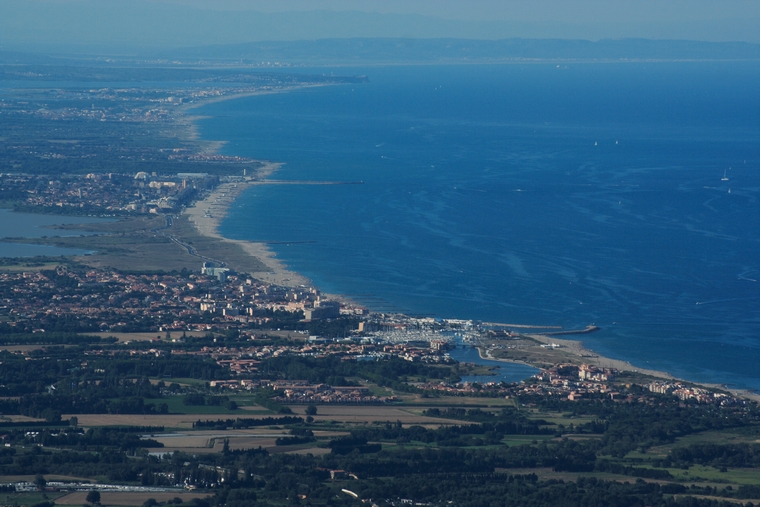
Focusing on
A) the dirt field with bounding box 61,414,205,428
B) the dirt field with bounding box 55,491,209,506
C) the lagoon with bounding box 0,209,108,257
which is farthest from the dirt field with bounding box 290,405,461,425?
the lagoon with bounding box 0,209,108,257

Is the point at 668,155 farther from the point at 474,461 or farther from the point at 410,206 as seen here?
the point at 474,461

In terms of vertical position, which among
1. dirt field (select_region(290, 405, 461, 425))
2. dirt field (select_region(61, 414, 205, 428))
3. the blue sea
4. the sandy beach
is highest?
the blue sea

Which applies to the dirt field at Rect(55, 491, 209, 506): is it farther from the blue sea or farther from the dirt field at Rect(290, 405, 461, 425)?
the blue sea

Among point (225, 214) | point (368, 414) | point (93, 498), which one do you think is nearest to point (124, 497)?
point (93, 498)

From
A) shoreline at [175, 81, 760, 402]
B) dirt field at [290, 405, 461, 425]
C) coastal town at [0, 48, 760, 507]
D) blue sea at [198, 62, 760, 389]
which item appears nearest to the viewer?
coastal town at [0, 48, 760, 507]

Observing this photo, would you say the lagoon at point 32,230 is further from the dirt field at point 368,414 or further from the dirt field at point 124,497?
the dirt field at point 124,497
